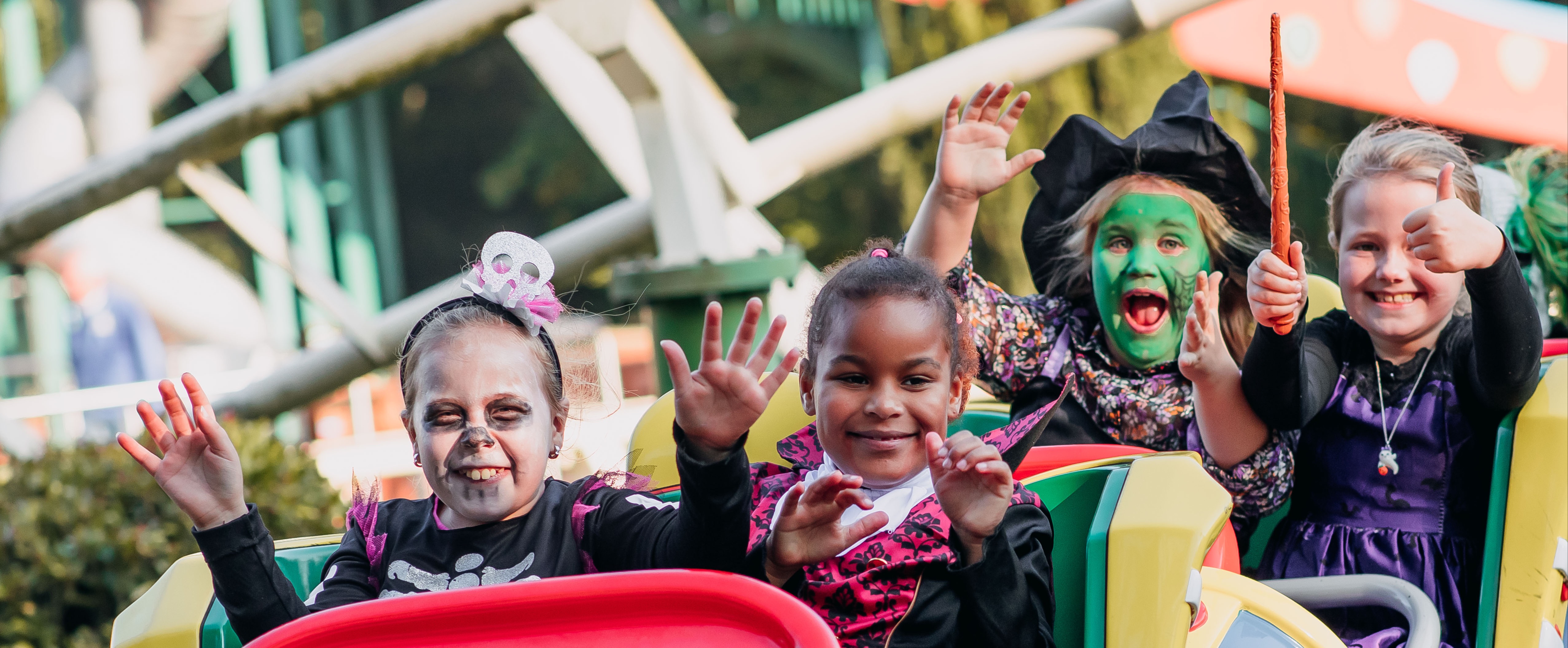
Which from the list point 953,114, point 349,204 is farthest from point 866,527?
point 349,204

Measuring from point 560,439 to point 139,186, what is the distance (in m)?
3.13

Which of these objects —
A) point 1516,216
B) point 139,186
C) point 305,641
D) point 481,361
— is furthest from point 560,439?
point 139,186

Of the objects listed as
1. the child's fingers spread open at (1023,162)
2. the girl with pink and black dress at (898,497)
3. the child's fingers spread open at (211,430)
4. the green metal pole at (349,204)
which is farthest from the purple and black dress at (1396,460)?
the green metal pole at (349,204)

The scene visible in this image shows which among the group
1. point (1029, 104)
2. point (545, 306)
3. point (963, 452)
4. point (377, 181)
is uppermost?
point (377, 181)

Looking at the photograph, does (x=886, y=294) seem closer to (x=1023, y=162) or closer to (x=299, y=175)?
(x=1023, y=162)

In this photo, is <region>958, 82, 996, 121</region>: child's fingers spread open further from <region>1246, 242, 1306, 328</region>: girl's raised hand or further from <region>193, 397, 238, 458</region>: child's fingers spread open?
<region>193, 397, 238, 458</region>: child's fingers spread open

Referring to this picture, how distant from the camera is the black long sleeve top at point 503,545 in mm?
1617

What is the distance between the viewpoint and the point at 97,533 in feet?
11.9

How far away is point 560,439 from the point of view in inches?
77.5

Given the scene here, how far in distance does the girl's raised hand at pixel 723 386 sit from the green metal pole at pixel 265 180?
21.7ft

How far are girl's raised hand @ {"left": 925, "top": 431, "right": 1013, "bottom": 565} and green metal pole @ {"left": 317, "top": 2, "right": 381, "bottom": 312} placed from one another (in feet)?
28.5

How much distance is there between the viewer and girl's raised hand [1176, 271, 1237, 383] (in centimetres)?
207

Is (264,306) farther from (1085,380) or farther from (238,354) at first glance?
(1085,380)

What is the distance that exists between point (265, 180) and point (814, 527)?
320 inches
